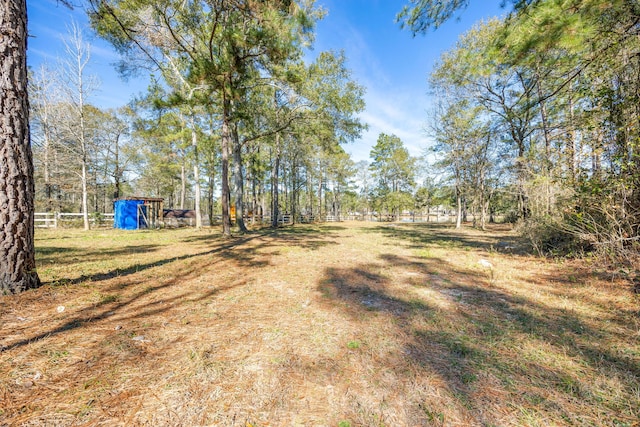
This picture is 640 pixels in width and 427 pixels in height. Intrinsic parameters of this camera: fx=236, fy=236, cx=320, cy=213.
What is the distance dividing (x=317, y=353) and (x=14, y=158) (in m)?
4.60

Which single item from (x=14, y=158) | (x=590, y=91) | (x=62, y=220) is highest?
(x=590, y=91)

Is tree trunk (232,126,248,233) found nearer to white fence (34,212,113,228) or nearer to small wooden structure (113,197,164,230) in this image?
small wooden structure (113,197,164,230)

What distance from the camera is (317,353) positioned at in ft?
7.30

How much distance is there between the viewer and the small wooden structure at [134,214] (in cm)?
1675

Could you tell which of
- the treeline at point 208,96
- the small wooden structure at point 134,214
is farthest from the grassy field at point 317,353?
the small wooden structure at point 134,214

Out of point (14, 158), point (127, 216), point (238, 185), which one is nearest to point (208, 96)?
point (238, 185)

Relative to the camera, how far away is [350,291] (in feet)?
13.1

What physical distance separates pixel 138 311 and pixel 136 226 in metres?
17.4

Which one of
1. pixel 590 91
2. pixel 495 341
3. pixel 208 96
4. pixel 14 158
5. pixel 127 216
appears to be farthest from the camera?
pixel 127 216

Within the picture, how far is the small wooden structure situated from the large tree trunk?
16099 millimetres

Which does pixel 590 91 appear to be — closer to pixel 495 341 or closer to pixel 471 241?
pixel 495 341

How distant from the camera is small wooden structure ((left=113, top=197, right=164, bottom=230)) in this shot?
16.8 meters

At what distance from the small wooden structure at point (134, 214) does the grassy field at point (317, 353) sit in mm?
14713

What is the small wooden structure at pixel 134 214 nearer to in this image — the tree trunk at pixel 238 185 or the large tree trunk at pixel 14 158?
the tree trunk at pixel 238 185
